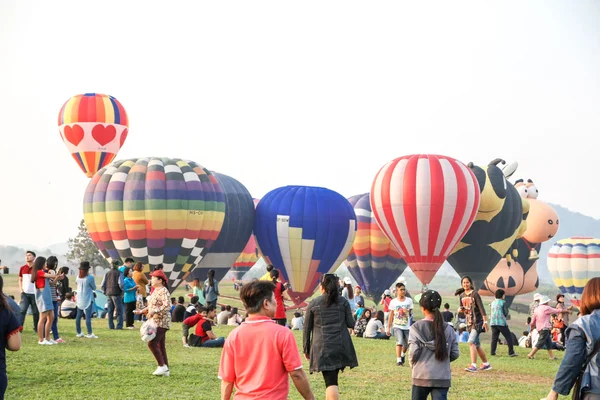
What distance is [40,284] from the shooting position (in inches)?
667

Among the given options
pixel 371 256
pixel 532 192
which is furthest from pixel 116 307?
pixel 532 192

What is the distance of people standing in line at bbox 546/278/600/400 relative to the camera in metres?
6.91

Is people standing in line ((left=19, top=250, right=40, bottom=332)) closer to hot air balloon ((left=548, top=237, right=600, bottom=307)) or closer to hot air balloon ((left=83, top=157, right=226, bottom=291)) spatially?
hot air balloon ((left=83, top=157, right=226, bottom=291))

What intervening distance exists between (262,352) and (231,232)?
43544mm

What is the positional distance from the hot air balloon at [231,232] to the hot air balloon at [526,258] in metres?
16.4

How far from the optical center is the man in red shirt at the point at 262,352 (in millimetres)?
6402

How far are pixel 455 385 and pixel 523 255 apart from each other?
4536cm

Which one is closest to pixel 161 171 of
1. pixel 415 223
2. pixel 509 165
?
pixel 415 223

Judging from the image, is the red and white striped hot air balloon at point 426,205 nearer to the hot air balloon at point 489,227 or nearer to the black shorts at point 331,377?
the hot air balloon at point 489,227

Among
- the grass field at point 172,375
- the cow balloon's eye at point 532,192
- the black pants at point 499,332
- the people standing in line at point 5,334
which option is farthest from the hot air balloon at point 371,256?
the people standing in line at point 5,334

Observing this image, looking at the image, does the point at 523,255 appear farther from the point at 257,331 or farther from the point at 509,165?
the point at 257,331

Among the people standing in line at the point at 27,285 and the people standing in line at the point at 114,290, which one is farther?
the people standing in line at the point at 114,290

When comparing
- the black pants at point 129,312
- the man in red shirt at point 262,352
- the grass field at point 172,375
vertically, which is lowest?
the grass field at point 172,375

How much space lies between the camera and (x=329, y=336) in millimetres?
10688
